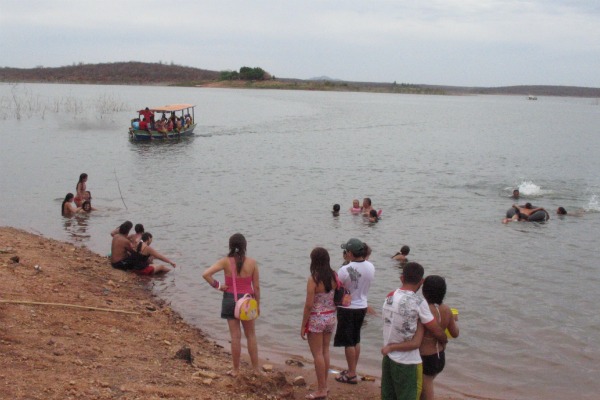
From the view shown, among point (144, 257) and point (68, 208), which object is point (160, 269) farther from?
point (68, 208)

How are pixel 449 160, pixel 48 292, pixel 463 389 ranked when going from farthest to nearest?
pixel 449 160
pixel 48 292
pixel 463 389

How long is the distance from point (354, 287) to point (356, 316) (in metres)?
0.44

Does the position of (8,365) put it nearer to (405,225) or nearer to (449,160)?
(405,225)

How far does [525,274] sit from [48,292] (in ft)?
34.7

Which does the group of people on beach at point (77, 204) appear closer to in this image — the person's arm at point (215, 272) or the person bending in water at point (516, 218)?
the person bending in water at point (516, 218)

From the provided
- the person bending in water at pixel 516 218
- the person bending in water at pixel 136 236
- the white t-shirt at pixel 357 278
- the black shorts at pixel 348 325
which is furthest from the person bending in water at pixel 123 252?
the person bending in water at pixel 516 218

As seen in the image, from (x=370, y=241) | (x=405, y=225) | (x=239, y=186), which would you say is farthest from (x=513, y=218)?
(x=239, y=186)

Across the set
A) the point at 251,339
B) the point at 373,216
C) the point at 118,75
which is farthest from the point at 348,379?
the point at 118,75

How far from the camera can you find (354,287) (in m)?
7.84

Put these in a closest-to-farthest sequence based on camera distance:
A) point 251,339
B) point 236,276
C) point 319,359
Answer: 1. point 236,276
2. point 319,359
3. point 251,339

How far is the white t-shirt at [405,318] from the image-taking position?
6270 mm

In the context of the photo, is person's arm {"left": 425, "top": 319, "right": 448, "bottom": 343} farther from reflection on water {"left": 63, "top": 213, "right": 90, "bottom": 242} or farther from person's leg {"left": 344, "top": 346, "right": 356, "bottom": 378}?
reflection on water {"left": 63, "top": 213, "right": 90, "bottom": 242}

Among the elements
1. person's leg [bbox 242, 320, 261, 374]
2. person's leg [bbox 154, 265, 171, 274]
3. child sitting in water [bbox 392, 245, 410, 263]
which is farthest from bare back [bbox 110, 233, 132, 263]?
person's leg [bbox 242, 320, 261, 374]

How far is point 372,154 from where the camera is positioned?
4456cm
